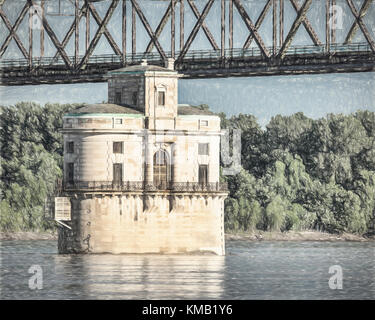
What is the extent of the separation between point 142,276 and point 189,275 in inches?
148

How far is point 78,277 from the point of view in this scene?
470 feet

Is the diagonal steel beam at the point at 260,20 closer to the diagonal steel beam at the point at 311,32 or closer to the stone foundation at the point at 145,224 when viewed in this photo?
the diagonal steel beam at the point at 311,32

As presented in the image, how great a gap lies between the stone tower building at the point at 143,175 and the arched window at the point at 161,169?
0.08m

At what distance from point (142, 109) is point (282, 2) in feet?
57.1

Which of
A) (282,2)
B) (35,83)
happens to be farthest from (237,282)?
(35,83)

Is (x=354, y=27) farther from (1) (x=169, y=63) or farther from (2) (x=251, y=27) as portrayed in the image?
(1) (x=169, y=63)

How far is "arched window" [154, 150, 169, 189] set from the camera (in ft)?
554

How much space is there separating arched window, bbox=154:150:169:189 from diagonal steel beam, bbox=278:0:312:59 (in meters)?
13.7

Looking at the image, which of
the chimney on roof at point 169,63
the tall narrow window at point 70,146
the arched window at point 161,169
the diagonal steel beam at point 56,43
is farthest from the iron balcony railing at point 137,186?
the diagonal steel beam at point 56,43

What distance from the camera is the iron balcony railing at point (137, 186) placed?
166750 millimetres

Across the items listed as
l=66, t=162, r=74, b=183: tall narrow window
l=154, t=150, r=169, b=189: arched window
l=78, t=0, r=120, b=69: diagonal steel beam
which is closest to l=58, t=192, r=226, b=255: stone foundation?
l=154, t=150, r=169, b=189: arched window

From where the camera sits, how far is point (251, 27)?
175750 mm
